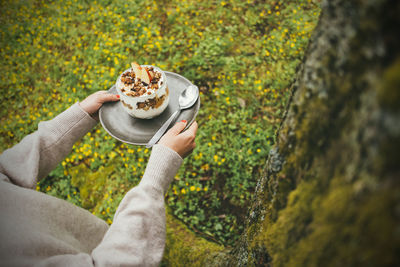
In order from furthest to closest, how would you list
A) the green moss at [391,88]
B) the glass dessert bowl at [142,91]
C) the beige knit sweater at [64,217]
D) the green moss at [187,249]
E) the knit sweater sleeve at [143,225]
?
the green moss at [187,249] → the glass dessert bowl at [142,91] → the knit sweater sleeve at [143,225] → the beige knit sweater at [64,217] → the green moss at [391,88]

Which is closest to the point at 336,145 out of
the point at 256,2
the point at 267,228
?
the point at 267,228

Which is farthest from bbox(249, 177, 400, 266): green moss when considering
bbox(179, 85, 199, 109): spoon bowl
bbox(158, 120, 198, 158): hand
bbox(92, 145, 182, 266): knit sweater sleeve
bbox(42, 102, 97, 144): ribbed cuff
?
bbox(42, 102, 97, 144): ribbed cuff

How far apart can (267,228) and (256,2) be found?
3989 millimetres

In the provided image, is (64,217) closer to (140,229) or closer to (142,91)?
(140,229)

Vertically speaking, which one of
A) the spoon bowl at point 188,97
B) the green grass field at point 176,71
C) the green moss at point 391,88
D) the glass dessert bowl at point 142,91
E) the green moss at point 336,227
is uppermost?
the green moss at point 391,88

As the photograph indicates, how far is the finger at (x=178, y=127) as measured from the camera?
1704 millimetres

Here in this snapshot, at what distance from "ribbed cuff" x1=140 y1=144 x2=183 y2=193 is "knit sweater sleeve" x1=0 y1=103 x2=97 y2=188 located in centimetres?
72

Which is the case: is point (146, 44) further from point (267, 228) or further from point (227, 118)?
point (267, 228)

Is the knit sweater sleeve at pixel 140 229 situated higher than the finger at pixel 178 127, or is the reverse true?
the finger at pixel 178 127

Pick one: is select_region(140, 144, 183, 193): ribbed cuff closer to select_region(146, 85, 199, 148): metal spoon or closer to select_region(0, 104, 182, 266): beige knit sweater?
select_region(0, 104, 182, 266): beige knit sweater

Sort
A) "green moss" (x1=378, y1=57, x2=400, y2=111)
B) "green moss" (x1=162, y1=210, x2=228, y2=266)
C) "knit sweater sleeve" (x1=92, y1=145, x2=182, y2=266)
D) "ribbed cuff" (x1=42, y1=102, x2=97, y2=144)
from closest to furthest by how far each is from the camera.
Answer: "green moss" (x1=378, y1=57, x2=400, y2=111), "knit sweater sleeve" (x1=92, y1=145, x2=182, y2=266), "ribbed cuff" (x1=42, y1=102, x2=97, y2=144), "green moss" (x1=162, y1=210, x2=228, y2=266)

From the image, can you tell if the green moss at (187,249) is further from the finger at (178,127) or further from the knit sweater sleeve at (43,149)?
the knit sweater sleeve at (43,149)

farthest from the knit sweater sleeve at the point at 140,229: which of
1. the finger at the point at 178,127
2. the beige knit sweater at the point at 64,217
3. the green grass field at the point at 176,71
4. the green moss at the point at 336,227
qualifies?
the green grass field at the point at 176,71

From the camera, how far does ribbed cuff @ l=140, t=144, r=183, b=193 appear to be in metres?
1.49
